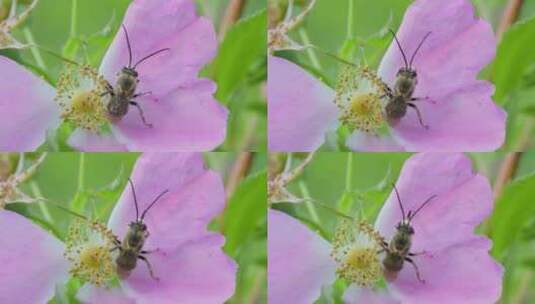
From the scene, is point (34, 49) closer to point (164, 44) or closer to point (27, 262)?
point (164, 44)

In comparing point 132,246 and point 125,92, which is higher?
point 125,92

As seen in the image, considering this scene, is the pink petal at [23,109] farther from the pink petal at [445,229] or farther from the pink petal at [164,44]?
the pink petal at [445,229]

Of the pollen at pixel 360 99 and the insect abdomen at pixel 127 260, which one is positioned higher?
the pollen at pixel 360 99

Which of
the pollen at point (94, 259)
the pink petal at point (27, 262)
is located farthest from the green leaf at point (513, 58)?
the pink petal at point (27, 262)

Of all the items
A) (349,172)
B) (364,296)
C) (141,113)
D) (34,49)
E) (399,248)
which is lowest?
(364,296)

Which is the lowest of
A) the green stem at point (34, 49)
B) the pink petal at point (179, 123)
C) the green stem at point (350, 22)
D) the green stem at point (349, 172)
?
the green stem at point (349, 172)

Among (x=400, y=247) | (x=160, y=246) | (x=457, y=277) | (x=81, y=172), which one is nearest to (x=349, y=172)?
(x=400, y=247)

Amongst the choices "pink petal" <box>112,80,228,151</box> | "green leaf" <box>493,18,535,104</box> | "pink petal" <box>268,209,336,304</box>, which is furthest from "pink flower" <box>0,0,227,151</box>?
"green leaf" <box>493,18,535,104</box>
